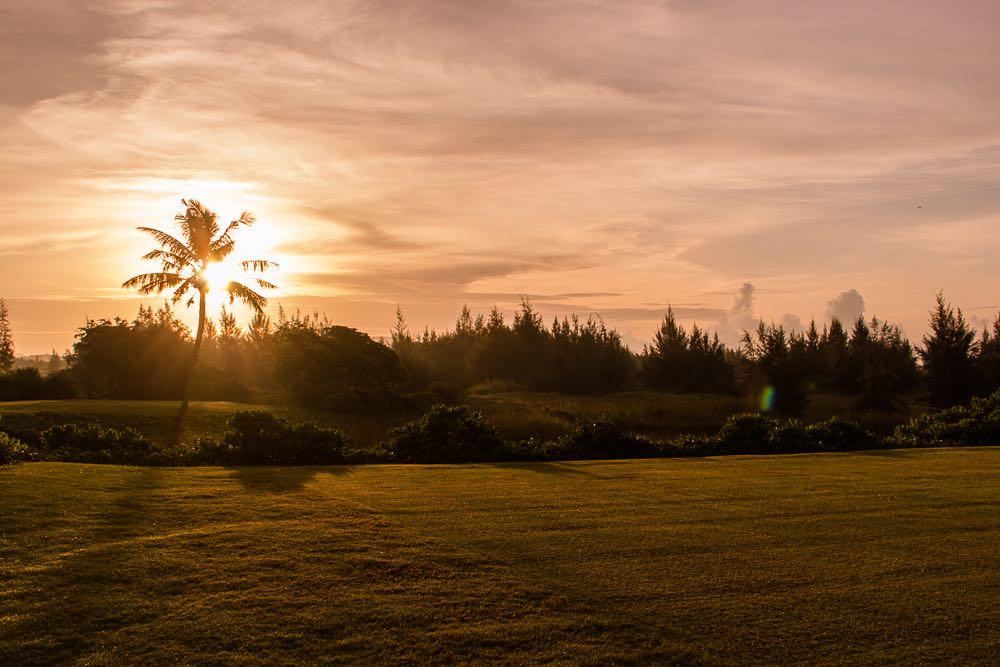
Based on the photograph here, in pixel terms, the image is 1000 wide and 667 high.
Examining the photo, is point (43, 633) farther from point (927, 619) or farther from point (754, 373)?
point (754, 373)

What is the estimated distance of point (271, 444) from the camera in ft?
66.0

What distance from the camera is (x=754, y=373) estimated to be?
182ft

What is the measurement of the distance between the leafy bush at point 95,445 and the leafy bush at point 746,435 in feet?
53.2

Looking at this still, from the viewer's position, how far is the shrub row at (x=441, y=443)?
19547 mm

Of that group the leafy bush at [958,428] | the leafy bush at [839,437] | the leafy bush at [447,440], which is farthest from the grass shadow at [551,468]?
the leafy bush at [958,428]

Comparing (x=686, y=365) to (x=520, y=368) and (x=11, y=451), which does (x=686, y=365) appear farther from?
(x=11, y=451)

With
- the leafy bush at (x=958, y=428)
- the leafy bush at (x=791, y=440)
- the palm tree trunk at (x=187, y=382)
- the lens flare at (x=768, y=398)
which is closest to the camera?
the leafy bush at (x=791, y=440)

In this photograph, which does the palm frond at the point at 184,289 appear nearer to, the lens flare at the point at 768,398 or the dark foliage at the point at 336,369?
the dark foliage at the point at 336,369

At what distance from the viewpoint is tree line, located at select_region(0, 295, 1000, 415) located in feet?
151

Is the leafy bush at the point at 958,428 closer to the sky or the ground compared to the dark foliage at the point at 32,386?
closer to the ground

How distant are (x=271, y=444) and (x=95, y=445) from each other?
4.51 metres

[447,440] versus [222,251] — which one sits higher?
[222,251]

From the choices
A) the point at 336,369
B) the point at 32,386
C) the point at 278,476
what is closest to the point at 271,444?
the point at 278,476

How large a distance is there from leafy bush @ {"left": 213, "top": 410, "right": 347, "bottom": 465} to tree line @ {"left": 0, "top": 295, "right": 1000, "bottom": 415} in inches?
741
